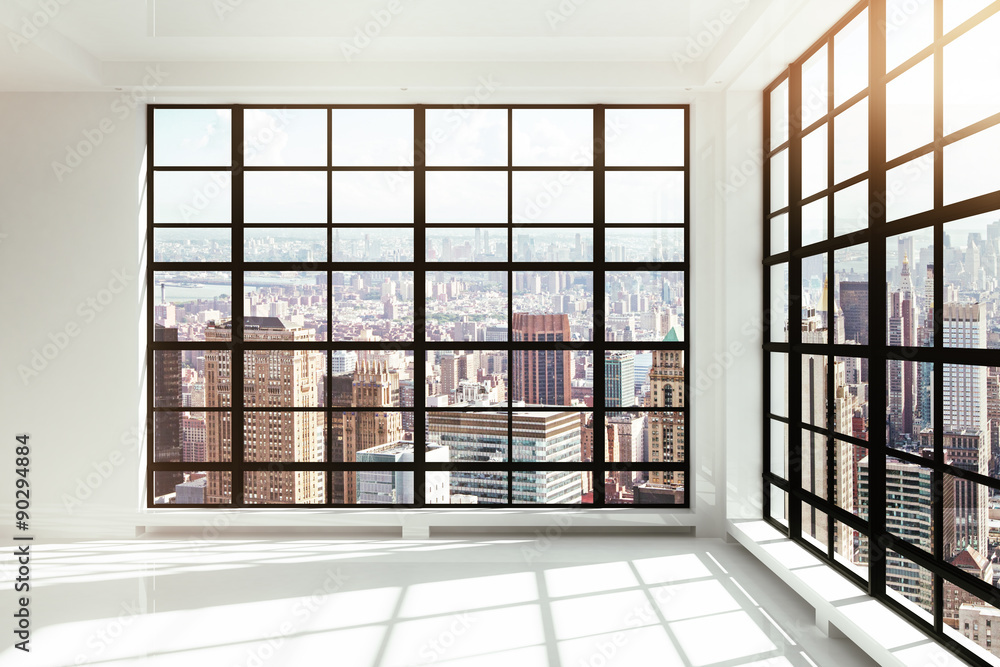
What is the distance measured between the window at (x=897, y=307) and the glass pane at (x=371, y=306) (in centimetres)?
287

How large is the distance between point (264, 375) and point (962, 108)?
188 inches

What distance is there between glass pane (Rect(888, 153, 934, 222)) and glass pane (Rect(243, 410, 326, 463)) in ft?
13.6

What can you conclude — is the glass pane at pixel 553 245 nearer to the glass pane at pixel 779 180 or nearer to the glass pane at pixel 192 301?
the glass pane at pixel 779 180

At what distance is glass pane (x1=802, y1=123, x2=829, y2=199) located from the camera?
3.91 metres

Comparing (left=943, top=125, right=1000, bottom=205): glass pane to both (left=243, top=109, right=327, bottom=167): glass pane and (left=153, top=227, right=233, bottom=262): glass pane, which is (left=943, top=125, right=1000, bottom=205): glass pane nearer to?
(left=243, top=109, right=327, bottom=167): glass pane

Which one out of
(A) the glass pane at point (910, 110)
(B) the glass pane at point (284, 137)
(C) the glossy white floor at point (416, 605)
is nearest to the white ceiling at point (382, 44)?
(B) the glass pane at point (284, 137)

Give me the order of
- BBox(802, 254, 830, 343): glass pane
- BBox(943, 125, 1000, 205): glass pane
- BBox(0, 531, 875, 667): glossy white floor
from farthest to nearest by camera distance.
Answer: BBox(802, 254, 830, 343): glass pane < BBox(0, 531, 875, 667): glossy white floor < BBox(943, 125, 1000, 205): glass pane

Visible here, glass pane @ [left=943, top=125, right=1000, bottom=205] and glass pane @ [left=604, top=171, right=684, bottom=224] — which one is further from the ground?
glass pane @ [left=604, top=171, right=684, bottom=224]

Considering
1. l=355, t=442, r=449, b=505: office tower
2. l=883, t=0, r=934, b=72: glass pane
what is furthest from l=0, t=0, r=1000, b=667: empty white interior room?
l=883, t=0, r=934, b=72: glass pane

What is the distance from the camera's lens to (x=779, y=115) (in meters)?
4.56

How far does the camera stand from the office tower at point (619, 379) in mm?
5168

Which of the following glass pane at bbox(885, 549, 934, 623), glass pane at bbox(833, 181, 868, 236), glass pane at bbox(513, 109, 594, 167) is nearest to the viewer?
glass pane at bbox(885, 549, 934, 623)

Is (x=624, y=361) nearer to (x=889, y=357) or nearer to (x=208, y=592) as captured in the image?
(x=889, y=357)

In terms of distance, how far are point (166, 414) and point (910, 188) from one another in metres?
5.29
